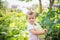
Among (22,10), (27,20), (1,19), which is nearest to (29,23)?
(27,20)

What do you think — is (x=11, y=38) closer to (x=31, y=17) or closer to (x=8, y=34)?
(x=8, y=34)

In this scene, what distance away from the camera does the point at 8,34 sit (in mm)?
1495

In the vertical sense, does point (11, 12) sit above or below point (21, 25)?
above

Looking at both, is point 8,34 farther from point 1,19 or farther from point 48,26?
point 48,26

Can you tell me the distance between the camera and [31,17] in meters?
1.48

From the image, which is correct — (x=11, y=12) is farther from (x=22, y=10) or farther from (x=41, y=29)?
(x=41, y=29)

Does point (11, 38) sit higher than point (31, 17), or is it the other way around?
point (31, 17)

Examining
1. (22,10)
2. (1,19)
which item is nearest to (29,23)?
(22,10)

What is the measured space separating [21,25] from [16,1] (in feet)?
0.71

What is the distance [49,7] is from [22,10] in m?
0.24

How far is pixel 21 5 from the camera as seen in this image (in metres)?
1.54

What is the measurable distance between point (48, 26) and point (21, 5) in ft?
0.97

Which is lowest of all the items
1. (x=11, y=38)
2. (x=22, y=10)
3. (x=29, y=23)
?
(x=11, y=38)

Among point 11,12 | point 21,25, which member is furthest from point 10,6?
point 21,25
